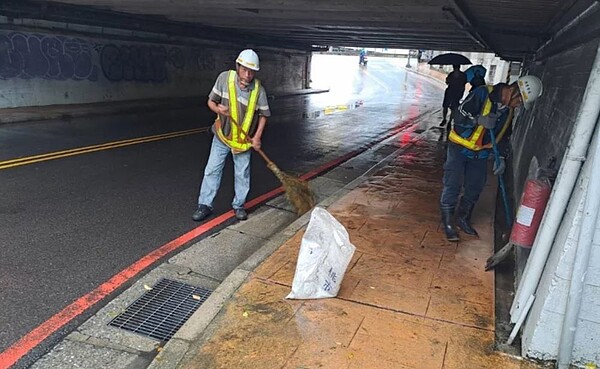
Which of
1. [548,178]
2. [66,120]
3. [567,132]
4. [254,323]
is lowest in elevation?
[66,120]

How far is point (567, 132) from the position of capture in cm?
354

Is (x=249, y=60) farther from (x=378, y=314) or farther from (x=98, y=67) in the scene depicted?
(x=98, y=67)

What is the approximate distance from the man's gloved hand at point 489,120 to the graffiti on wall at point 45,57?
477 inches

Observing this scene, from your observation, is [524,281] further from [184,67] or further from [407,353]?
[184,67]

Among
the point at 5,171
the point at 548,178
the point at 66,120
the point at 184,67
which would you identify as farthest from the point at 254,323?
the point at 184,67

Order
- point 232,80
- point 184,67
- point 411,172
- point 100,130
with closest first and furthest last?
point 232,80
point 411,172
point 100,130
point 184,67

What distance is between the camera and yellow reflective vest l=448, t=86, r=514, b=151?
15.0ft

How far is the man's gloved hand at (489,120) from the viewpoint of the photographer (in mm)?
Answer: 4504

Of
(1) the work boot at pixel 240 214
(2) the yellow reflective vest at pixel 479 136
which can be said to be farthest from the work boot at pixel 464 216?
(1) the work boot at pixel 240 214

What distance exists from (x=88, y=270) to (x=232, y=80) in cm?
230

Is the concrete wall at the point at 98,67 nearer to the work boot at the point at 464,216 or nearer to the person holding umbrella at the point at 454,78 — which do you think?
the person holding umbrella at the point at 454,78

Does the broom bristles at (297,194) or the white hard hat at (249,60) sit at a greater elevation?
the white hard hat at (249,60)

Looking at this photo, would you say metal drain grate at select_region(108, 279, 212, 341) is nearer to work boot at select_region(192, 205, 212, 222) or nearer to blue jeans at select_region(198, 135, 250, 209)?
work boot at select_region(192, 205, 212, 222)

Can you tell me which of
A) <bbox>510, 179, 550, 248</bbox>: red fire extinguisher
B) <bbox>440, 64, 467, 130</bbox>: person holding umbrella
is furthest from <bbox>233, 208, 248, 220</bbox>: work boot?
<bbox>440, 64, 467, 130</bbox>: person holding umbrella
